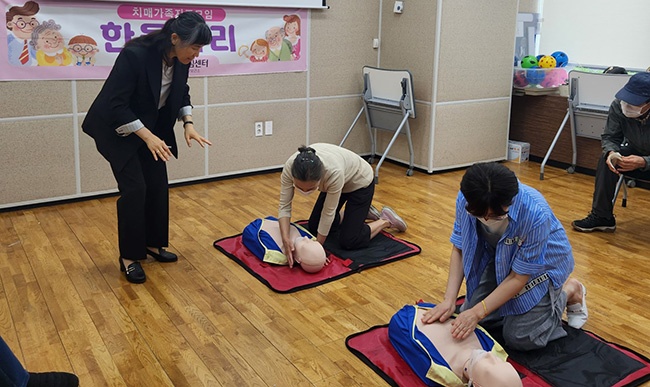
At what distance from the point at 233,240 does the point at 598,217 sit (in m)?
2.29

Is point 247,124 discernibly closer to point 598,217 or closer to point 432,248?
point 432,248

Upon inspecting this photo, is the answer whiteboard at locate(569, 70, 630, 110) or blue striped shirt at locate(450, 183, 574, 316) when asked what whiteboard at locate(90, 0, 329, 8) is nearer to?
whiteboard at locate(569, 70, 630, 110)

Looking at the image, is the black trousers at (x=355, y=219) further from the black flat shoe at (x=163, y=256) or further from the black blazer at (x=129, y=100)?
the black blazer at (x=129, y=100)

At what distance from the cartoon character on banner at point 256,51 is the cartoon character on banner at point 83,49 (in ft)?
3.68

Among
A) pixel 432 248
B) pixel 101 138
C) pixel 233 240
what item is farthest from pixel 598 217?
pixel 101 138

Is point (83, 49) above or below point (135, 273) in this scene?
above

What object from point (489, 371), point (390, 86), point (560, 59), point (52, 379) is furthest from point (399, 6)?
point (52, 379)

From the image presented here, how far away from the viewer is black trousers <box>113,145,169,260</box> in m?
3.18

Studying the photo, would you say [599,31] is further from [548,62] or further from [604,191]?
[604,191]

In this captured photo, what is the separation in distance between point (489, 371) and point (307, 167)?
126 cm

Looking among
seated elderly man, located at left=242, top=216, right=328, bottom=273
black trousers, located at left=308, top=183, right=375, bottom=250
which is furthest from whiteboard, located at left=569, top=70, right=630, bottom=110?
seated elderly man, located at left=242, top=216, right=328, bottom=273

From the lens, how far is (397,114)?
5.39m

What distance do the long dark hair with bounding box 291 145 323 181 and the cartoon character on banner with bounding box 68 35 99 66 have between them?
2108 mm

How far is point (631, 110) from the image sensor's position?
147 inches
